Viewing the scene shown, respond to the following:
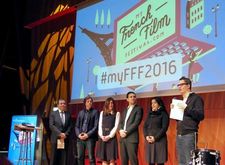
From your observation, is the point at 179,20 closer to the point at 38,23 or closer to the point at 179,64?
the point at 179,64

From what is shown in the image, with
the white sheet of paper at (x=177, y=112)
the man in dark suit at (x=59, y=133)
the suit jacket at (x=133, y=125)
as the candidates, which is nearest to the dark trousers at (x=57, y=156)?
the man in dark suit at (x=59, y=133)

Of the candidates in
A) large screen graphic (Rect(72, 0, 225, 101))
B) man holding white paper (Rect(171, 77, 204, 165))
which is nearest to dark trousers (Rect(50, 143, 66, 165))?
large screen graphic (Rect(72, 0, 225, 101))

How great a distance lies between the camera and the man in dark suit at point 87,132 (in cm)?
538

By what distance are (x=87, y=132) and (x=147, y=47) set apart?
62.5 inches

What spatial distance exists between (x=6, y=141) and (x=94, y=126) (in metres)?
5.19

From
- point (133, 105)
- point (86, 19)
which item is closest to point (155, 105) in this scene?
point (133, 105)

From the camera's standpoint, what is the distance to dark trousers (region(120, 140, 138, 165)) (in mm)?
4879

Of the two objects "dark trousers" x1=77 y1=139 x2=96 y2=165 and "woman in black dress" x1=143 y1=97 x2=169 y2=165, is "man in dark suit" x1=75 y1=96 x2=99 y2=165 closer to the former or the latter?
"dark trousers" x1=77 y1=139 x2=96 y2=165

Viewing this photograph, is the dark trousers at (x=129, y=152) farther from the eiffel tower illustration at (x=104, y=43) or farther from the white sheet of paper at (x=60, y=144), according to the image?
the eiffel tower illustration at (x=104, y=43)

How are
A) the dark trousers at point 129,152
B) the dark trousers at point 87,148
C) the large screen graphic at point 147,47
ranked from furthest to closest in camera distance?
the dark trousers at point 87,148, the dark trousers at point 129,152, the large screen graphic at point 147,47

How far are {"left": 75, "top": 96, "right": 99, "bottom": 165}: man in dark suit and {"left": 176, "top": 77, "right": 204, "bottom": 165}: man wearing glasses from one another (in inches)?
69.9

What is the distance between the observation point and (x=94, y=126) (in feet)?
Answer: 17.9

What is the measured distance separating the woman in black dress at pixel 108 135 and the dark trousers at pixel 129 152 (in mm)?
184

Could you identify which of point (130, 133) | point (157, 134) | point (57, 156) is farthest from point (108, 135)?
point (57, 156)
